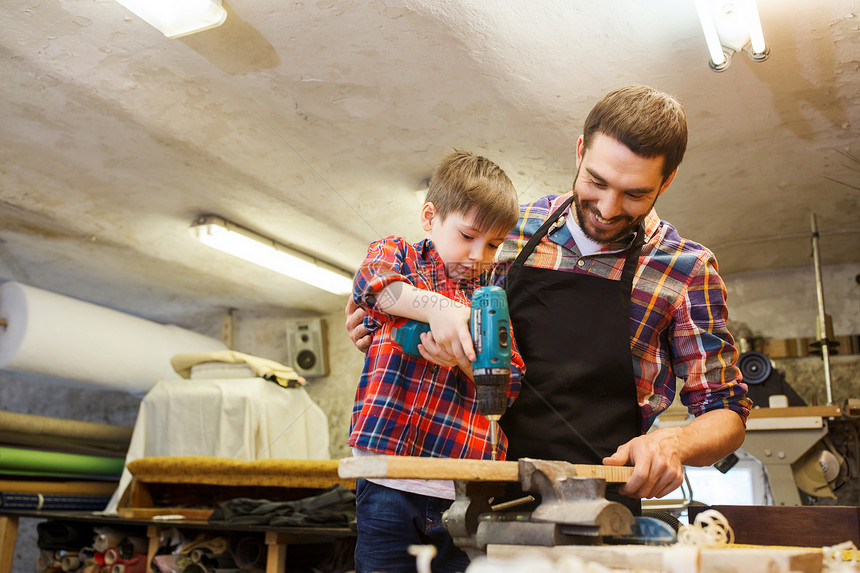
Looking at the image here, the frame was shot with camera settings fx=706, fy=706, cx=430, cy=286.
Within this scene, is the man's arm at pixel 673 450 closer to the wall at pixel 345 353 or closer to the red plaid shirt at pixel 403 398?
the red plaid shirt at pixel 403 398

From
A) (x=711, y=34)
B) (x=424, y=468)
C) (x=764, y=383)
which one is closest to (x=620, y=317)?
(x=424, y=468)

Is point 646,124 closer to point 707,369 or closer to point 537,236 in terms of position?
point 537,236

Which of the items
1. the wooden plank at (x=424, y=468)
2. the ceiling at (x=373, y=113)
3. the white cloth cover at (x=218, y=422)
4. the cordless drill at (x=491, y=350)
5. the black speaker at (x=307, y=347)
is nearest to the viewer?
the wooden plank at (x=424, y=468)

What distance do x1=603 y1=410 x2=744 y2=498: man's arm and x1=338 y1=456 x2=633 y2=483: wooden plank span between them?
0.29m

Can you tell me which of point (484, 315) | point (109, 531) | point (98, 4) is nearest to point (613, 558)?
point (484, 315)

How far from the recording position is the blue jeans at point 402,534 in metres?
1.18

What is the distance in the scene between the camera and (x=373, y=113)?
3.41 meters

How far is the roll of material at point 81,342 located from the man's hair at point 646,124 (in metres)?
4.83

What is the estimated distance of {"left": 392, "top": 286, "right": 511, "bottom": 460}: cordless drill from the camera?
1078 millimetres

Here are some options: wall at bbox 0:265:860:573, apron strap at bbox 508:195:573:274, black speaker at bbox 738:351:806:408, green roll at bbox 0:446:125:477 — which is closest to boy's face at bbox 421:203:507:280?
apron strap at bbox 508:195:573:274

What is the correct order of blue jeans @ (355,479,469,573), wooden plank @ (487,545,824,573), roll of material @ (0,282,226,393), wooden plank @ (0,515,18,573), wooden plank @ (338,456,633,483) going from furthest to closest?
roll of material @ (0,282,226,393), wooden plank @ (0,515,18,573), blue jeans @ (355,479,469,573), wooden plank @ (338,456,633,483), wooden plank @ (487,545,824,573)

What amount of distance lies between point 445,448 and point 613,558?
1.81 feet

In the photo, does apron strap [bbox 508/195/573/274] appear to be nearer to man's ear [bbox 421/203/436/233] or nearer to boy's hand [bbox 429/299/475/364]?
man's ear [bbox 421/203/436/233]

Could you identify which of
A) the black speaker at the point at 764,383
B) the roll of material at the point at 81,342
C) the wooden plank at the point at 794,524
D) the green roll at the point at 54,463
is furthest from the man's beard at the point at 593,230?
the green roll at the point at 54,463
